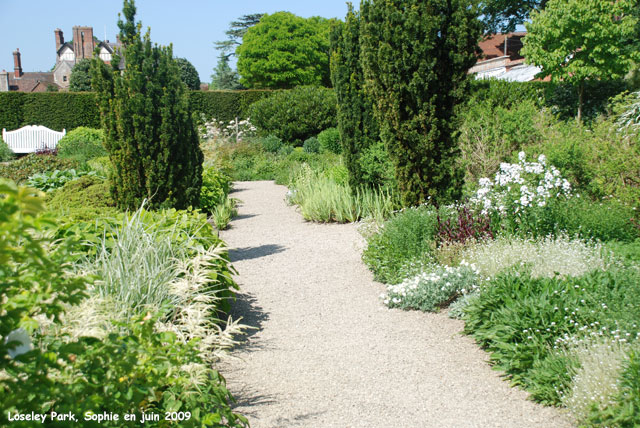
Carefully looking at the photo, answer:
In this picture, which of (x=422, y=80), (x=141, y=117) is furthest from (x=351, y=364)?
(x=422, y=80)

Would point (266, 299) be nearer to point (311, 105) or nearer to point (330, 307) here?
point (330, 307)

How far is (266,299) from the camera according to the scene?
5.06 meters

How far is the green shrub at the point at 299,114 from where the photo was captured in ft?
61.6

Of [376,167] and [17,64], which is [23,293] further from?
[17,64]

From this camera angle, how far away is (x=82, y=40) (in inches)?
2452

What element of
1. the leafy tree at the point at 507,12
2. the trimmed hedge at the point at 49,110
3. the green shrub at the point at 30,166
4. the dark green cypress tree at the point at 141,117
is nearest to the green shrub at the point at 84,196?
the dark green cypress tree at the point at 141,117

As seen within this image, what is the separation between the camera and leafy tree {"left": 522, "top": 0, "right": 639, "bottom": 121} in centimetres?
1738

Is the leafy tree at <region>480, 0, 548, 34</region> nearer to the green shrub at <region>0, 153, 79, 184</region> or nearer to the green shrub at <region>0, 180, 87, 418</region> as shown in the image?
the green shrub at <region>0, 153, 79, 184</region>

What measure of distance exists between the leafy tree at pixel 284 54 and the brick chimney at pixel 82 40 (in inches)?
1324

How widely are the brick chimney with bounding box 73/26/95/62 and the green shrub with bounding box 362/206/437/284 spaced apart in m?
66.4

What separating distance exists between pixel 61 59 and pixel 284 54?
150 ft

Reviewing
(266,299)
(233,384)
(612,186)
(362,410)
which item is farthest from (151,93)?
(612,186)

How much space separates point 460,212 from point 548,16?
15.8 m

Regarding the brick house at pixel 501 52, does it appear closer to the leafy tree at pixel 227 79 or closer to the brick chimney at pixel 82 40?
the leafy tree at pixel 227 79
